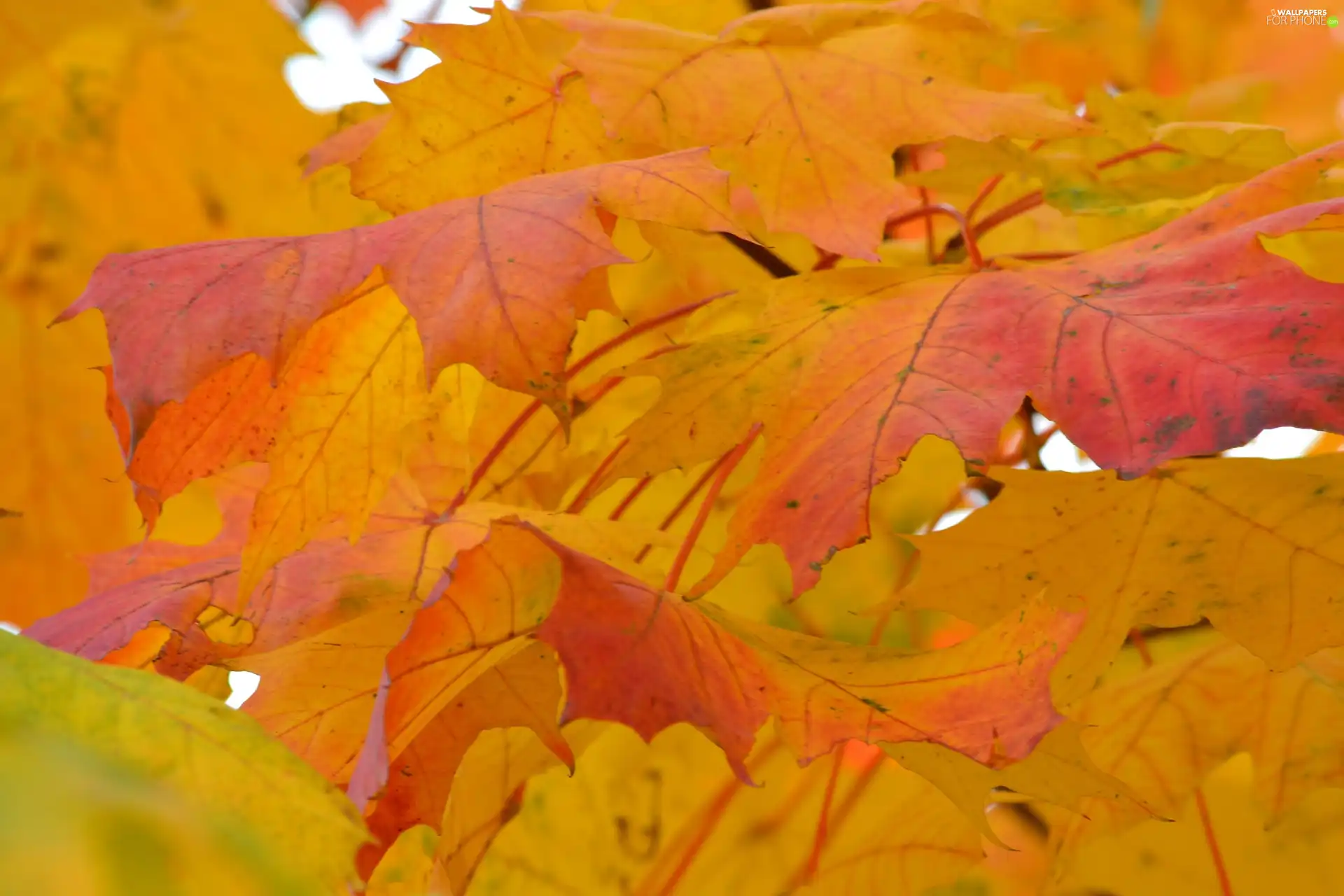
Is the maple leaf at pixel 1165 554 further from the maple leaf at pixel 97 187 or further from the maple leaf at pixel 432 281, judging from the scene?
the maple leaf at pixel 97 187

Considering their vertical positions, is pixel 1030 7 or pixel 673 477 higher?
pixel 1030 7

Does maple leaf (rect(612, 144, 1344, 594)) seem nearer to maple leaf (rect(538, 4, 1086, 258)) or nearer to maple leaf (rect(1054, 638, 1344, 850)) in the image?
maple leaf (rect(538, 4, 1086, 258))

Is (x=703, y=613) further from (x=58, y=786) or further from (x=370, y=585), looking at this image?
(x=58, y=786)

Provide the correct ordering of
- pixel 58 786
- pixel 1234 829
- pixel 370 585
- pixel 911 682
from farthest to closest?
pixel 1234 829 → pixel 370 585 → pixel 911 682 → pixel 58 786

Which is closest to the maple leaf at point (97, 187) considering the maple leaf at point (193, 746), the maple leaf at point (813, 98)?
the maple leaf at point (813, 98)

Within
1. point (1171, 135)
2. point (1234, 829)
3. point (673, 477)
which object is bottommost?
point (1234, 829)

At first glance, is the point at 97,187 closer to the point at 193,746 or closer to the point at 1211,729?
the point at 193,746

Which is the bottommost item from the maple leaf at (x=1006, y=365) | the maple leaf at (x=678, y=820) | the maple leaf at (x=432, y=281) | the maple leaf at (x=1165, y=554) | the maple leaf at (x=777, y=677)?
the maple leaf at (x=678, y=820)

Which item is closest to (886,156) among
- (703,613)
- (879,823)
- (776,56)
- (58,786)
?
(776,56)
